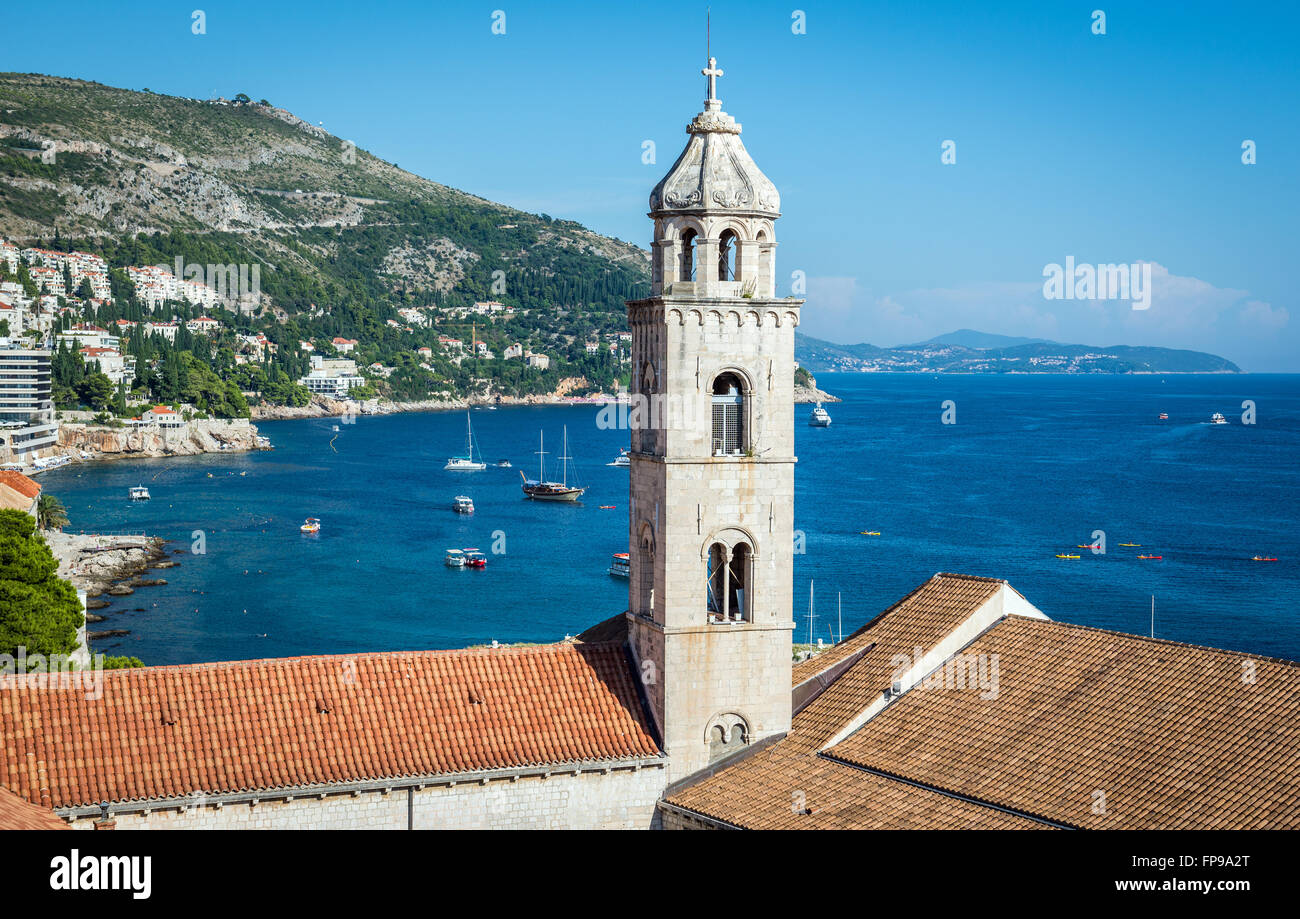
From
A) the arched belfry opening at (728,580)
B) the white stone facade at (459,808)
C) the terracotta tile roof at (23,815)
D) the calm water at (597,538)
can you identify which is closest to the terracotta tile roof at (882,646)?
the arched belfry opening at (728,580)

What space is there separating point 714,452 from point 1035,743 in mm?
6383

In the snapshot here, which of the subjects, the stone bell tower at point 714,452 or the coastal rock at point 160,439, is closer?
the stone bell tower at point 714,452

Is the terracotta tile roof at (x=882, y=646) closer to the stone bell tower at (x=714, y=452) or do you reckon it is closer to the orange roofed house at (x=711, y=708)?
the orange roofed house at (x=711, y=708)

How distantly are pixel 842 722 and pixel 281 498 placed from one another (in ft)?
323

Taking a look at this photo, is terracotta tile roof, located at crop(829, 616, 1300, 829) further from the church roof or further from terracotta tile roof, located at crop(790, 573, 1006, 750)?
terracotta tile roof, located at crop(790, 573, 1006, 750)

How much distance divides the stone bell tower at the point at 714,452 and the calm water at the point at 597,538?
141 ft

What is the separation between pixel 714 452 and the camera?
21469 mm

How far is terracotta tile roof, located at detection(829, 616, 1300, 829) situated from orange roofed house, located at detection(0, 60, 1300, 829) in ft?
0.13

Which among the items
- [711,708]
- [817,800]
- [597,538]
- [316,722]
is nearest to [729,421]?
[711,708]

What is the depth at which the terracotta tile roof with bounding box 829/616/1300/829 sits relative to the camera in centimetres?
1712

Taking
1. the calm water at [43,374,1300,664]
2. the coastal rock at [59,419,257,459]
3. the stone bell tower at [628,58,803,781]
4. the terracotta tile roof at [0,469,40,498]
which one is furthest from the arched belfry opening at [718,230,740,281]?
the coastal rock at [59,419,257,459]

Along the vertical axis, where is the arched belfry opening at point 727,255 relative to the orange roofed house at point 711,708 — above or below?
above

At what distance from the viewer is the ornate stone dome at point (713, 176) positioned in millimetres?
20906
